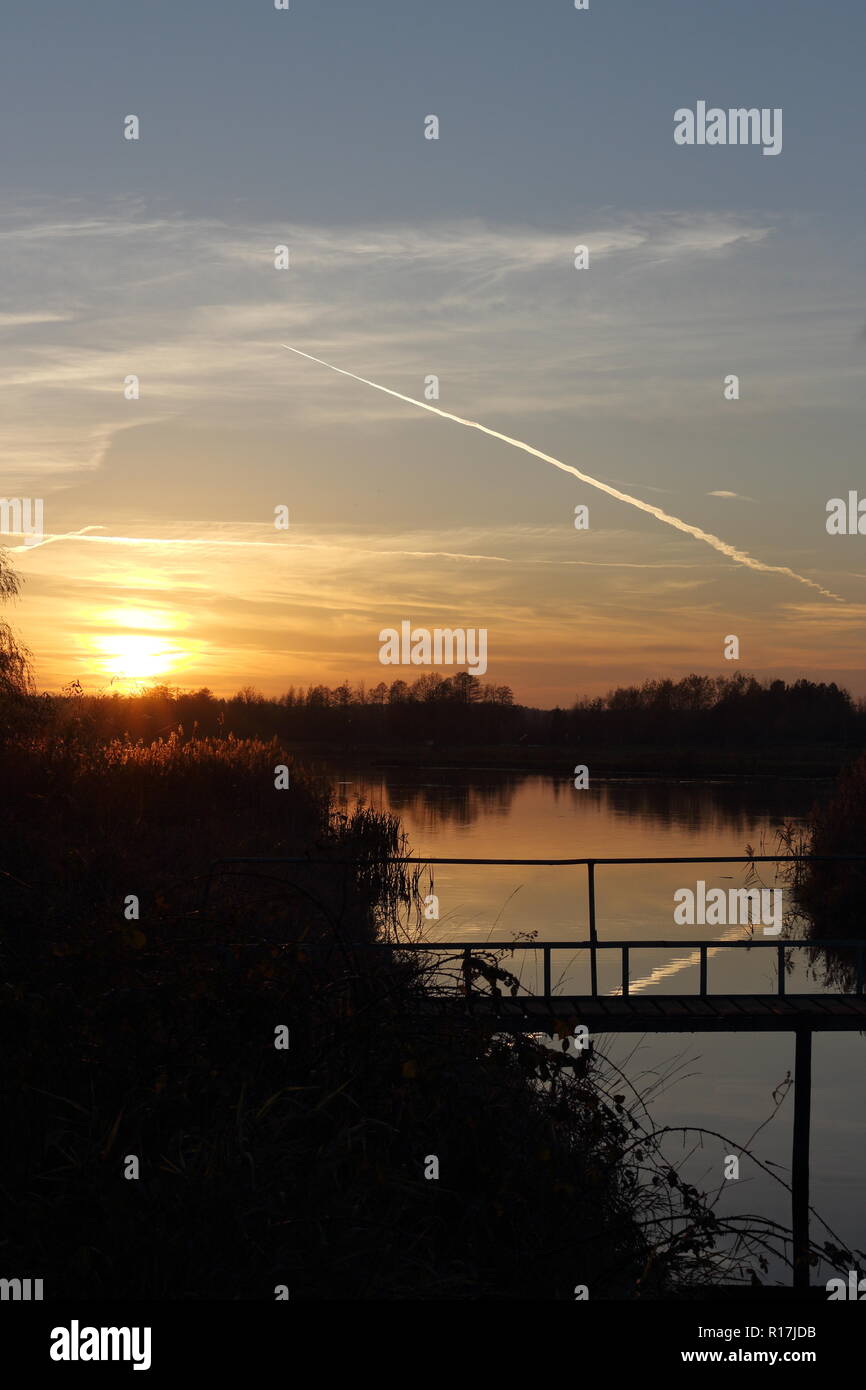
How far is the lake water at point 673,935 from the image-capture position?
571 inches

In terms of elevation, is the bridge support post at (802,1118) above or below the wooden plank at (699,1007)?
below

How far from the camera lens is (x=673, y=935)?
92.2ft

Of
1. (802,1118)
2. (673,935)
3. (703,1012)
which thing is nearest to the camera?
(703,1012)

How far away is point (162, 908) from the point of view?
8.09m

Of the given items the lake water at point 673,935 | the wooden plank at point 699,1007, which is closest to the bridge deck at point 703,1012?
the wooden plank at point 699,1007

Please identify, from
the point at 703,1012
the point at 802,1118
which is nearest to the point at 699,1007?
the point at 703,1012

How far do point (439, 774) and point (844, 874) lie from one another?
Result: 62612 millimetres

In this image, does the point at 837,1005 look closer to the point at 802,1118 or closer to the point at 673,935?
the point at 802,1118

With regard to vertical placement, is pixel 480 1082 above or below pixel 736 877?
below

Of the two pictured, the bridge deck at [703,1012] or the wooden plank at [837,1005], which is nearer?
the bridge deck at [703,1012]

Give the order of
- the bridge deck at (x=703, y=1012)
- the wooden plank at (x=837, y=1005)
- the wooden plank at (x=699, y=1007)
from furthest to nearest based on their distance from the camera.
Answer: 1. the wooden plank at (x=837, y=1005)
2. the wooden plank at (x=699, y=1007)
3. the bridge deck at (x=703, y=1012)

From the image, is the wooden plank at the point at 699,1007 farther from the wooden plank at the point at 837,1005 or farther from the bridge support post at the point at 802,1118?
the wooden plank at the point at 837,1005

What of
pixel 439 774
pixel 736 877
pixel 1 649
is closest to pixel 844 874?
pixel 736 877
